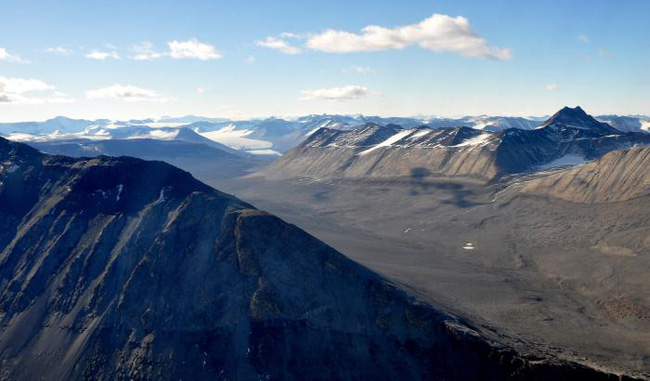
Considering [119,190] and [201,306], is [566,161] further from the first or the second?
[201,306]

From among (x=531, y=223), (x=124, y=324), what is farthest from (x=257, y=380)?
(x=531, y=223)

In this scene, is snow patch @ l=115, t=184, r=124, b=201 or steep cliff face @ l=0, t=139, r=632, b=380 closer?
steep cliff face @ l=0, t=139, r=632, b=380

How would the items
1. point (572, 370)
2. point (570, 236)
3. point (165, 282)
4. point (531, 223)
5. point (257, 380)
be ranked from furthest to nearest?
point (531, 223) → point (570, 236) → point (165, 282) → point (257, 380) → point (572, 370)

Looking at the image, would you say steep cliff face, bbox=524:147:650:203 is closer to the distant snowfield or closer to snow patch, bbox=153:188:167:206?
the distant snowfield

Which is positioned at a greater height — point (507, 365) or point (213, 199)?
point (213, 199)

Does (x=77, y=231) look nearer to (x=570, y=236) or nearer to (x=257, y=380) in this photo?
(x=257, y=380)

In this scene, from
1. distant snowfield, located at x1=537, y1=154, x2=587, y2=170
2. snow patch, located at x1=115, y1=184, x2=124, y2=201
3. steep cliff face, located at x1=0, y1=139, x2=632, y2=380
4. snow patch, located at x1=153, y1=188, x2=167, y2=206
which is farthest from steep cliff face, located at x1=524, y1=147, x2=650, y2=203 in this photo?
snow patch, located at x1=115, y1=184, x2=124, y2=201
